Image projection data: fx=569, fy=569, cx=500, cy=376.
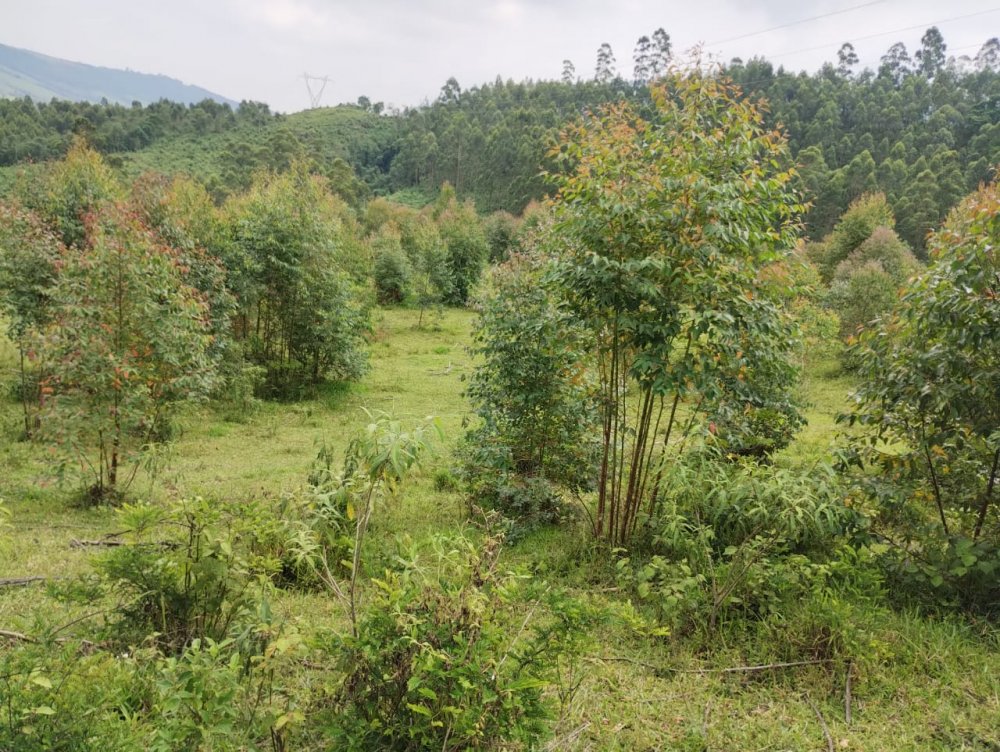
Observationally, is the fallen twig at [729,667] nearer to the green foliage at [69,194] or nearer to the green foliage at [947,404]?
the green foliage at [947,404]

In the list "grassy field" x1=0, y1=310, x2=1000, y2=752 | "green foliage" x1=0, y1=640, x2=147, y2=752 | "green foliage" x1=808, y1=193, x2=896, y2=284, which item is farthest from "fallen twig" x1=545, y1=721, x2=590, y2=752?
"green foliage" x1=808, y1=193, x2=896, y2=284

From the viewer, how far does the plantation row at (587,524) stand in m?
2.21

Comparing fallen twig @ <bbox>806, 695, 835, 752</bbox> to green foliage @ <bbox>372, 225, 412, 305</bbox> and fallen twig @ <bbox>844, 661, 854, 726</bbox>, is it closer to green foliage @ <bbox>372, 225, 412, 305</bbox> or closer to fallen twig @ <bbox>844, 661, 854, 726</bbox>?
fallen twig @ <bbox>844, 661, 854, 726</bbox>

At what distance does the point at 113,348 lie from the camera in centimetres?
607

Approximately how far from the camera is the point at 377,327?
808 inches

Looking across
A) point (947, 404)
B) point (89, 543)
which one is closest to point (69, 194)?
point (89, 543)

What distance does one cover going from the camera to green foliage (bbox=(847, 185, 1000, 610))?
11.8 ft

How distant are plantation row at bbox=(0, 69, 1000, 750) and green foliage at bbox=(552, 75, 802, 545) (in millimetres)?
28

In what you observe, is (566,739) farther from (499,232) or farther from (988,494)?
(499,232)

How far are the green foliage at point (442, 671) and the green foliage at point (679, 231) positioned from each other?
2126 mm

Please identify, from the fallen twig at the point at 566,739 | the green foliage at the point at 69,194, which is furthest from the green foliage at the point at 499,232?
the fallen twig at the point at 566,739

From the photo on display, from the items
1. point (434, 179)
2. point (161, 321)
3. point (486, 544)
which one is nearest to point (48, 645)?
point (486, 544)

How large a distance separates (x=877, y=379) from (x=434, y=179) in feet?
223

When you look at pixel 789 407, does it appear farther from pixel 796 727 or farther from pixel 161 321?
pixel 161 321
